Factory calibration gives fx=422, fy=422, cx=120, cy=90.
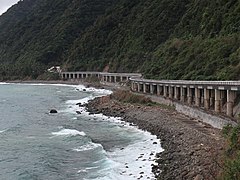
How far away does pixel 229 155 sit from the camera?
22.5 meters

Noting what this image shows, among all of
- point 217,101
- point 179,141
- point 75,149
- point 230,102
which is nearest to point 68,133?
point 75,149

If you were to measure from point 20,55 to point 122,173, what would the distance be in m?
175

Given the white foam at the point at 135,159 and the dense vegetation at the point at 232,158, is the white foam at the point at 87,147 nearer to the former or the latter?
the white foam at the point at 135,159

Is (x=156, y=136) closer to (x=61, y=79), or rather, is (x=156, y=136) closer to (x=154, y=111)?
(x=154, y=111)

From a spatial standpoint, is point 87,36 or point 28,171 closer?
point 28,171

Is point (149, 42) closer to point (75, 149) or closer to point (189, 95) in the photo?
point (189, 95)

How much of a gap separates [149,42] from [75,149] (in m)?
79.0

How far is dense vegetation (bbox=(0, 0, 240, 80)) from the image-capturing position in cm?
5863

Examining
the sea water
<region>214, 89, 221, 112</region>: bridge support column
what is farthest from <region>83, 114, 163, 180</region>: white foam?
<region>214, 89, 221, 112</region>: bridge support column

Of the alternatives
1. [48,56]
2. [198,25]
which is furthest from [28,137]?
[48,56]

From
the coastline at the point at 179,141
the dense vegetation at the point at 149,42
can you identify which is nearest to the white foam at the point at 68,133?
the coastline at the point at 179,141

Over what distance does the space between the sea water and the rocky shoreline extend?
3.71ft

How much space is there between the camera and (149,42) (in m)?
113

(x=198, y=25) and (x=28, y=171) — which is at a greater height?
(x=198, y=25)
